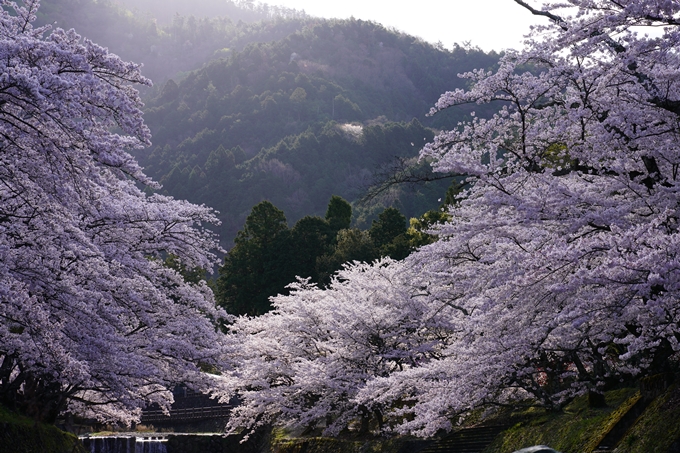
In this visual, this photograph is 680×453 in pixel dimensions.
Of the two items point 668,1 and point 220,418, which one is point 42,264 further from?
point 220,418

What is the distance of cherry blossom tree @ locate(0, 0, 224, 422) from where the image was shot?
8.05m

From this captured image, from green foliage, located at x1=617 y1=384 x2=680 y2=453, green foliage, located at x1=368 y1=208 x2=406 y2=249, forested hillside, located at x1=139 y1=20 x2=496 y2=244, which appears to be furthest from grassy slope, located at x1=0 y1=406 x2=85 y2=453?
forested hillside, located at x1=139 y1=20 x2=496 y2=244

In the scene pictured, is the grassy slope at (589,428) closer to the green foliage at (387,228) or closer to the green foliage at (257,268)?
the green foliage at (257,268)

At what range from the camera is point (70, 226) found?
388 inches

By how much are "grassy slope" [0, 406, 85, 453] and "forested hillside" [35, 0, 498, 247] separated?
114 feet

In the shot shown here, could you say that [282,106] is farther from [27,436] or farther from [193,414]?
[27,436]

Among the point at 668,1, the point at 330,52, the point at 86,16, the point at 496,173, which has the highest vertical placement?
the point at 86,16

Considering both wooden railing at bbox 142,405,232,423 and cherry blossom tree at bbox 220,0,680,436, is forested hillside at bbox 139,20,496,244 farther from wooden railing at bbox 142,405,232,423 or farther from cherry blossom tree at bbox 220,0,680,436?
cherry blossom tree at bbox 220,0,680,436

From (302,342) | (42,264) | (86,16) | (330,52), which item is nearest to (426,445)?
(302,342)

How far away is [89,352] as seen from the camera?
37.1 ft

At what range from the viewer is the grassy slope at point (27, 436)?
11.2m

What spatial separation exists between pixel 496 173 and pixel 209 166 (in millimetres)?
85739

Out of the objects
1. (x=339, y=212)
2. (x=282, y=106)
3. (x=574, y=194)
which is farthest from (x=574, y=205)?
(x=282, y=106)

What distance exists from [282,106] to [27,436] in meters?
118
